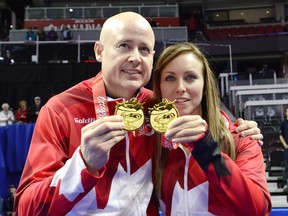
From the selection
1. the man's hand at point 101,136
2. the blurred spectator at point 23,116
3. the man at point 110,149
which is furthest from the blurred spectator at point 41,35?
the man's hand at point 101,136

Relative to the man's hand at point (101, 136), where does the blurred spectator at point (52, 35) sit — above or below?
above

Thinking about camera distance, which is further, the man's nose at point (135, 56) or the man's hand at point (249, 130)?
the man's hand at point (249, 130)

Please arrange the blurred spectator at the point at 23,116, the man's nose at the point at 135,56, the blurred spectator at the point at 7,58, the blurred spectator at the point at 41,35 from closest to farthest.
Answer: the man's nose at the point at 135,56
the blurred spectator at the point at 23,116
the blurred spectator at the point at 7,58
the blurred spectator at the point at 41,35

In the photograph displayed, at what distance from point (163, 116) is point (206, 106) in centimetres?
35

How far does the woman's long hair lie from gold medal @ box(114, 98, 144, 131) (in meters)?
0.25

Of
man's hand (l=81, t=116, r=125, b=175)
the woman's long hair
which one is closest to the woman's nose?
the woman's long hair

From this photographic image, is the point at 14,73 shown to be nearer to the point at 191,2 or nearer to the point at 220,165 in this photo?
the point at 220,165

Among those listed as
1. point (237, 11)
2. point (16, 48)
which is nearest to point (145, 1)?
point (237, 11)

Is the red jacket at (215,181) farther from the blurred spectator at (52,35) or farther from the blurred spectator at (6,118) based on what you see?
the blurred spectator at (52,35)

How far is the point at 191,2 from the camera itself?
2103cm

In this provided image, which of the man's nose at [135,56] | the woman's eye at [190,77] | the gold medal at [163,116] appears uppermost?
the man's nose at [135,56]

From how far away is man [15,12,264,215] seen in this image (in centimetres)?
121

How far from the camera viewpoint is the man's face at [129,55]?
141cm

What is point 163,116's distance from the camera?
1.27 metres
